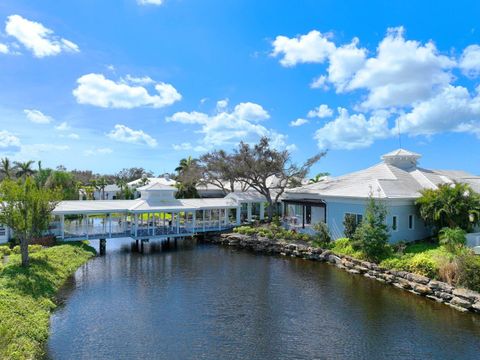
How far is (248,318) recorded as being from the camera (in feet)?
50.3

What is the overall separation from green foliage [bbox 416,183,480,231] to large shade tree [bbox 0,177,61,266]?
2447 cm

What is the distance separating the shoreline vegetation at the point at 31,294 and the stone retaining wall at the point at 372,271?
13114 mm

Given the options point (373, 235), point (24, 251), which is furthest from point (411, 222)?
point (24, 251)

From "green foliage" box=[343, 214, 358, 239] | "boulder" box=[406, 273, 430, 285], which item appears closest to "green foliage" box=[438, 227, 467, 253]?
"boulder" box=[406, 273, 430, 285]

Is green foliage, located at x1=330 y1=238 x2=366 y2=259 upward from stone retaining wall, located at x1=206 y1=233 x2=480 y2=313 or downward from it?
upward

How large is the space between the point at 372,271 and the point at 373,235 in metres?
2.37

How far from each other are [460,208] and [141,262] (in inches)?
860

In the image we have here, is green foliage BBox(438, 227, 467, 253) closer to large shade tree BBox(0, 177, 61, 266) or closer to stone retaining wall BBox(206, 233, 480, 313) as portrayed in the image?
stone retaining wall BBox(206, 233, 480, 313)

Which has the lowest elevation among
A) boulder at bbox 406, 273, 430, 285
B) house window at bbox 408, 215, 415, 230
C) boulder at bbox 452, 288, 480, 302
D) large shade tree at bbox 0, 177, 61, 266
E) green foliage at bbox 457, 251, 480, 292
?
boulder at bbox 452, 288, 480, 302

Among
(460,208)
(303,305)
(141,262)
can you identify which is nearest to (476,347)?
(303,305)

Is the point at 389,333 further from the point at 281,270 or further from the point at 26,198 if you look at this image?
the point at 26,198

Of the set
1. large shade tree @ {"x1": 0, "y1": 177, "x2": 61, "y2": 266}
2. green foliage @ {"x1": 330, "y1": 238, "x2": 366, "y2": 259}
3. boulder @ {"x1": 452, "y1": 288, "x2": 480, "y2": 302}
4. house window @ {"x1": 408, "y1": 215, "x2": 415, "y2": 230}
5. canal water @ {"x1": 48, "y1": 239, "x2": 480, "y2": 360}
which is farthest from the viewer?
house window @ {"x1": 408, "y1": 215, "x2": 415, "y2": 230}

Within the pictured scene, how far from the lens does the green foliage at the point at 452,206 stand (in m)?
24.1

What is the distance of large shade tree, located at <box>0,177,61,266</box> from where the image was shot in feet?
63.1
